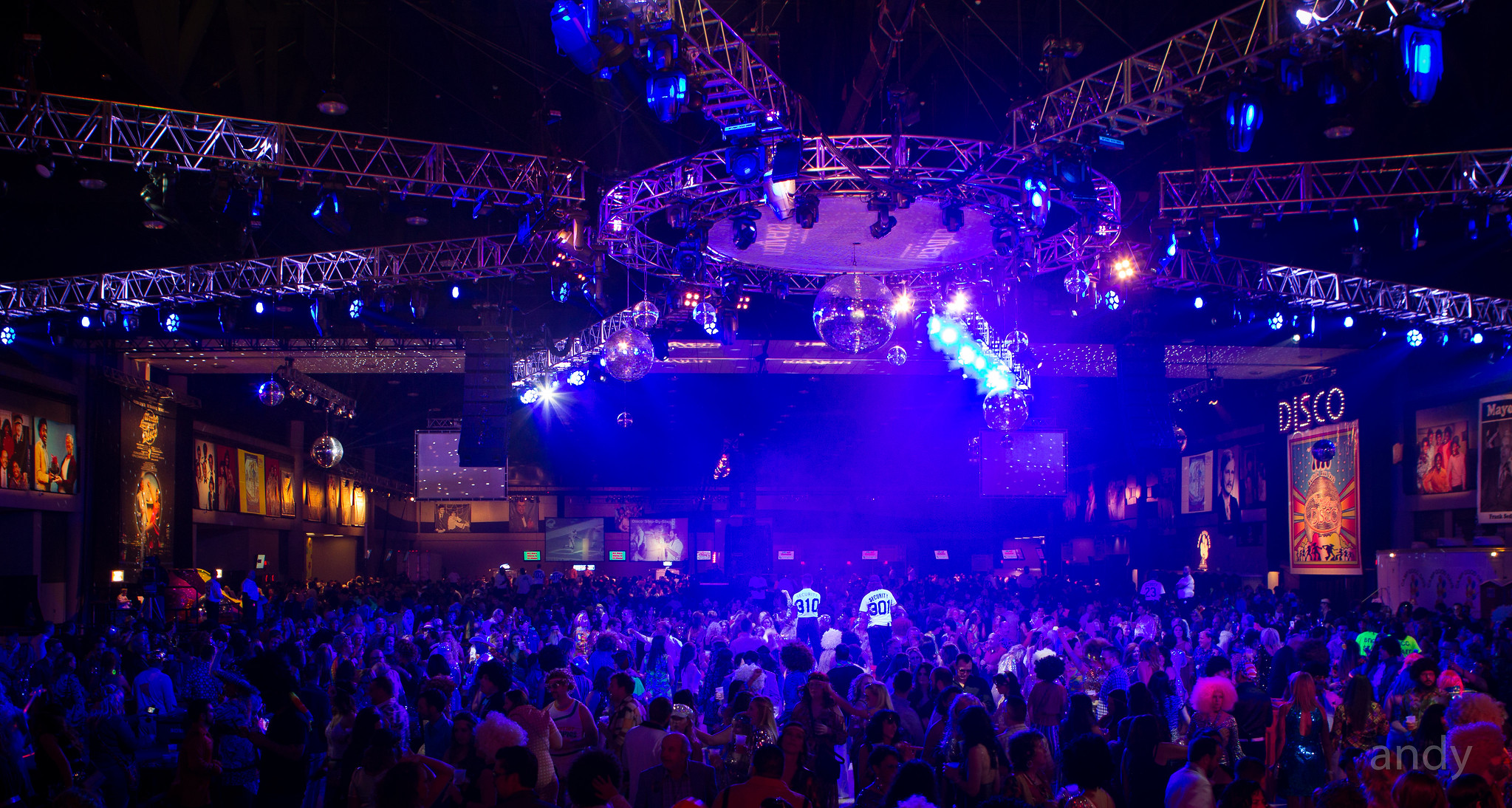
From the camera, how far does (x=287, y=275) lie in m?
13.4

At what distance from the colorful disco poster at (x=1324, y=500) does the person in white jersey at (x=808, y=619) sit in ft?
34.7

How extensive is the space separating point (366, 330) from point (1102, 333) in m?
12.2

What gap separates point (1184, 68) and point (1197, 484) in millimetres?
20169

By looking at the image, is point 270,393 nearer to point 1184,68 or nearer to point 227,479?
point 227,479

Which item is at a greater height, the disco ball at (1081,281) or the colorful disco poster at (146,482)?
the disco ball at (1081,281)

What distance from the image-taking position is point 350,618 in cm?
1390

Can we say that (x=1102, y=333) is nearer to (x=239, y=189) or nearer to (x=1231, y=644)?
(x=1231, y=644)

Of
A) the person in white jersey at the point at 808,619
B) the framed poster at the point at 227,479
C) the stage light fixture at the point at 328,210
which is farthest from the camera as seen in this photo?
the framed poster at the point at 227,479

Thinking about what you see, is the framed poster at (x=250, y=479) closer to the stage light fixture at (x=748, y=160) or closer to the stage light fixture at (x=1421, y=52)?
the stage light fixture at (x=748, y=160)

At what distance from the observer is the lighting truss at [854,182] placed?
887cm

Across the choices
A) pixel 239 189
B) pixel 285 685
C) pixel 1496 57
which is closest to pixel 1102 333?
pixel 1496 57

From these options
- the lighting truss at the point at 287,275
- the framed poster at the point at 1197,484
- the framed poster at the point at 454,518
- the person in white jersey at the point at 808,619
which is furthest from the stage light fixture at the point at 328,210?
the framed poster at the point at 454,518

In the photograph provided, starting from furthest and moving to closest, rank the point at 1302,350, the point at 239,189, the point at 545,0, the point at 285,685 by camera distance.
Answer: the point at 1302,350
the point at 239,189
the point at 545,0
the point at 285,685

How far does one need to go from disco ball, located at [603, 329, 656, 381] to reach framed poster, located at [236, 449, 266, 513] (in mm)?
20018
